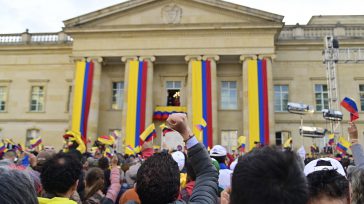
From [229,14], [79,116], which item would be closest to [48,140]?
[79,116]

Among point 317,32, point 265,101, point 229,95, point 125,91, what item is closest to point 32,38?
point 125,91

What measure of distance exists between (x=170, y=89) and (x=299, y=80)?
1116 cm

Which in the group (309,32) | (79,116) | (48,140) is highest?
(309,32)

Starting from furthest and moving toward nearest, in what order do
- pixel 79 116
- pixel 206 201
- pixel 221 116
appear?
pixel 221 116 < pixel 79 116 < pixel 206 201

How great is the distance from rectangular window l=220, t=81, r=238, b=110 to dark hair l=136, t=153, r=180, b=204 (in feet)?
91.3

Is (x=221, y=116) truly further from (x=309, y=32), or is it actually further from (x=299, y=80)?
(x=309, y=32)

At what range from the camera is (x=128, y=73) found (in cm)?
2870

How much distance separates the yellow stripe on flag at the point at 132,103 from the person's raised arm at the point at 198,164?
24315 mm

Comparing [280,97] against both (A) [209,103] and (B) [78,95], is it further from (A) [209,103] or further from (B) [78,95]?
(B) [78,95]

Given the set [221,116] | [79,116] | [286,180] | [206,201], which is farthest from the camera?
[221,116]

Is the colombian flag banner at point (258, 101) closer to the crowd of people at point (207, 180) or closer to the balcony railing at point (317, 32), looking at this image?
the balcony railing at point (317, 32)

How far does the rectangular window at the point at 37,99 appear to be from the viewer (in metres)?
32.8

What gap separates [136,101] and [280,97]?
12424 millimetres

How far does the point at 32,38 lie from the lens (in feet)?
110
